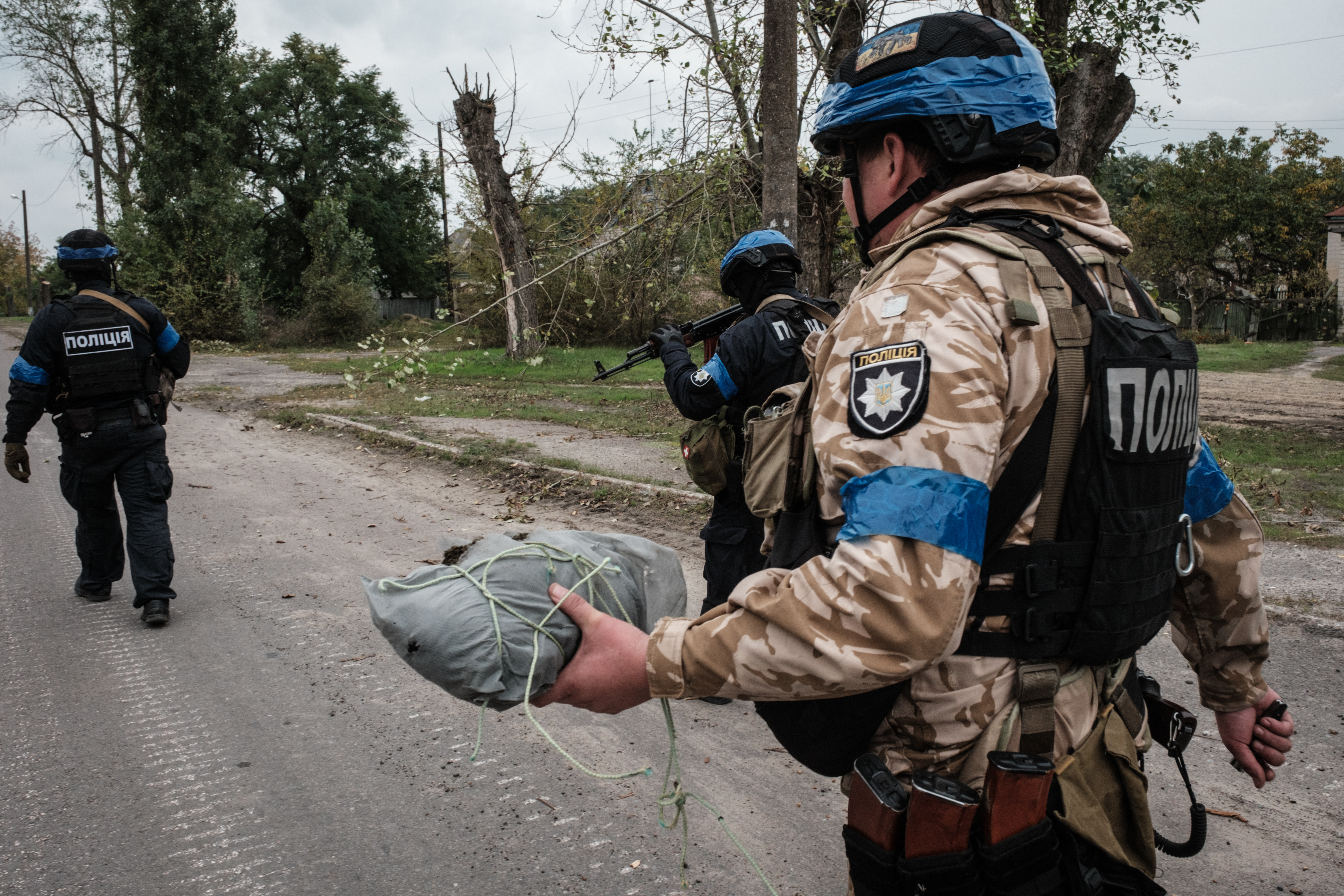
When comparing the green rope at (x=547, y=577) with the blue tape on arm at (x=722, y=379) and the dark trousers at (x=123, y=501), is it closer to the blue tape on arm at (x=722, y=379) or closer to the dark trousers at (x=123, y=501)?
the blue tape on arm at (x=722, y=379)

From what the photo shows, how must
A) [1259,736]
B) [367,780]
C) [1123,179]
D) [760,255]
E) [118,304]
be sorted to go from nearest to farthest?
[1259,736]
[367,780]
[760,255]
[118,304]
[1123,179]

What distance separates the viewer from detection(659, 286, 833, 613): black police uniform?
12.7 feet

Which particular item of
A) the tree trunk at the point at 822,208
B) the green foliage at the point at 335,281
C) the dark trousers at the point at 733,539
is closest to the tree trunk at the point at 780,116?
the tree trunk at the point at 822,208

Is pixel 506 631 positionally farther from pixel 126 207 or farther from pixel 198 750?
pixel 126 207

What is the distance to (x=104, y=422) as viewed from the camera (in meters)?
5.19

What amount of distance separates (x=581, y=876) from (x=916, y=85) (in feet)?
8.16

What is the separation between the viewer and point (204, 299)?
29.5 meters

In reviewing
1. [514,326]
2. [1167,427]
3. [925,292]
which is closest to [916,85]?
[925,292]

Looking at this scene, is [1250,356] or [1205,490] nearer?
[1205,490]

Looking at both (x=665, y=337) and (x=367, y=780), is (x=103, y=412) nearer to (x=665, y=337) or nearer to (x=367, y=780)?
(x=367, y=780)

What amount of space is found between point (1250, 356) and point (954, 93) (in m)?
26.5

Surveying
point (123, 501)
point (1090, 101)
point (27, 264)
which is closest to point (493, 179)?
point (1090, 101)

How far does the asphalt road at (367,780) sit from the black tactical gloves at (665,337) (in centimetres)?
174

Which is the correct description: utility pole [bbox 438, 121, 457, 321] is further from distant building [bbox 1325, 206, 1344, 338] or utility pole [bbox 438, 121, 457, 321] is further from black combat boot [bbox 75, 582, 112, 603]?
distant building [bbox 1325, 206, 1344, 338]
